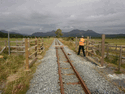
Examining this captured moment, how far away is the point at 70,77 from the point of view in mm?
4418

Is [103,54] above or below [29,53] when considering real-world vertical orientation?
above

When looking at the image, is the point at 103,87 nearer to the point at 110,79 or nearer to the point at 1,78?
the point at 110,79

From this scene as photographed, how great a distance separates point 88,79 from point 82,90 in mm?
1028

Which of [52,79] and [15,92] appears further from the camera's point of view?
[52,79]

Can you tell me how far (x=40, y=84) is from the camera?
3771 mm

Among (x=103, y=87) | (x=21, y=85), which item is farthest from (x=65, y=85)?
(x=21, y=85)

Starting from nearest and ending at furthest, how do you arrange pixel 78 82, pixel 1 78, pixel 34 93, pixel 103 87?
pixel 34 93 < pixel 103 87 < pixel 78 82 < pixel 1 78

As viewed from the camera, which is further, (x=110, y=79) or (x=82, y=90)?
(x=110, y=79)

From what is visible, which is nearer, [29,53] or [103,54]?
[103,54]

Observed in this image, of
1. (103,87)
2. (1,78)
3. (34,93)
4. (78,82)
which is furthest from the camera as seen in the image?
(1,78)

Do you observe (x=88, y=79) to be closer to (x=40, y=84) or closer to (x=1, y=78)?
(x=40, y=84)

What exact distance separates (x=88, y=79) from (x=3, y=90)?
3.73m

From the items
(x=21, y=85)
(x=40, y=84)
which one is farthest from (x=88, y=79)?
(x=21, y=85)

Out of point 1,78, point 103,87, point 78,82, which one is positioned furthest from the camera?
point 1,78
